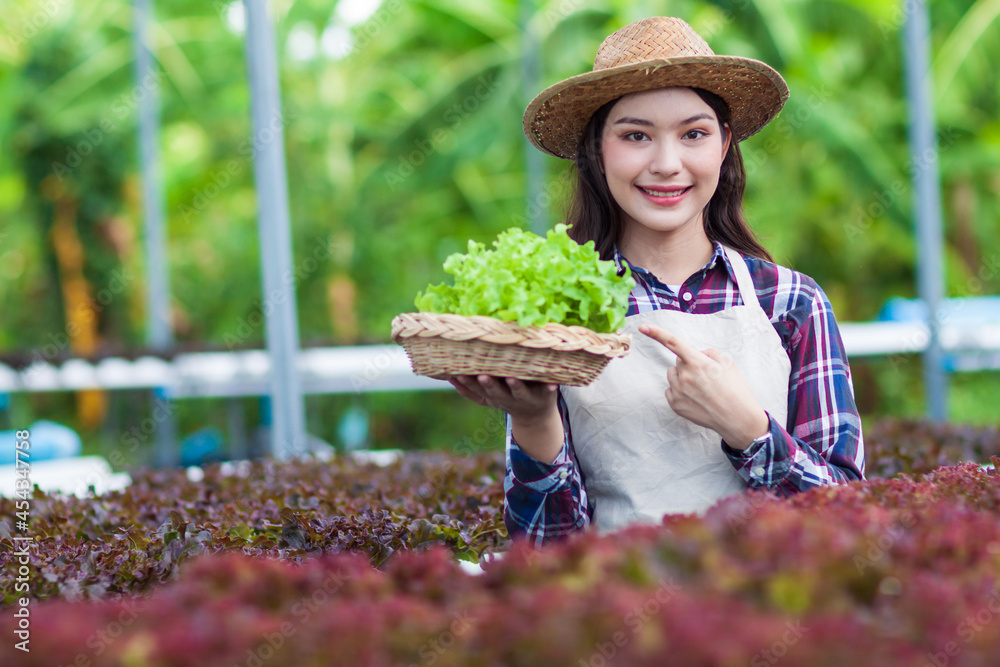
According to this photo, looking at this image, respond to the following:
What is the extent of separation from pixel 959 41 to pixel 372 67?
991cm

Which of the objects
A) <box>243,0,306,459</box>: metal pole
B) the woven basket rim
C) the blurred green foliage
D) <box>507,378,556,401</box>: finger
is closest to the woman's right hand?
<box>507,378,556,401</box>: finger

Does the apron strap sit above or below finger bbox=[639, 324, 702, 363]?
above

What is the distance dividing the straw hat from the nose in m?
0.16

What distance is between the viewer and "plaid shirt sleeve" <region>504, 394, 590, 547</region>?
2328 mm

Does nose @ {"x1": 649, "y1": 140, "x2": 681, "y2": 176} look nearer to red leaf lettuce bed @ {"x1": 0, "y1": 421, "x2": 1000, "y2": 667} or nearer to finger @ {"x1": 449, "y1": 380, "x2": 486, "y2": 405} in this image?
finger @ {"x1": 449, "y1": 380, "x2": 486, "y2": 405}

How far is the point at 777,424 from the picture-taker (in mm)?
2250

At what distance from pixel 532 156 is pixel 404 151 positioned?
4503 millimetres

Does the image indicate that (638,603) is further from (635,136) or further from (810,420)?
(635,136)

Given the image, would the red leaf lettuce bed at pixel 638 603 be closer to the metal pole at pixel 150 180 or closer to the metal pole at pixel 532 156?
the metal pole at pixel 532 156

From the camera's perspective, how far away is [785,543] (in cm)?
144

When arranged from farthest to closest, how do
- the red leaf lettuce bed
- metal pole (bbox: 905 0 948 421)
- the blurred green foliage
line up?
the blurred green foliage < metal pole (bbox: 905 0 948 421) < the red leaf lettuce bed

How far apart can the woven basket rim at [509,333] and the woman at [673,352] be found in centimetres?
26

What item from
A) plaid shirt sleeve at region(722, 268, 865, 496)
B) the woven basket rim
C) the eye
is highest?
the eye

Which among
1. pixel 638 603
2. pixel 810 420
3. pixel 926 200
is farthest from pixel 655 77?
pixel 926 200
